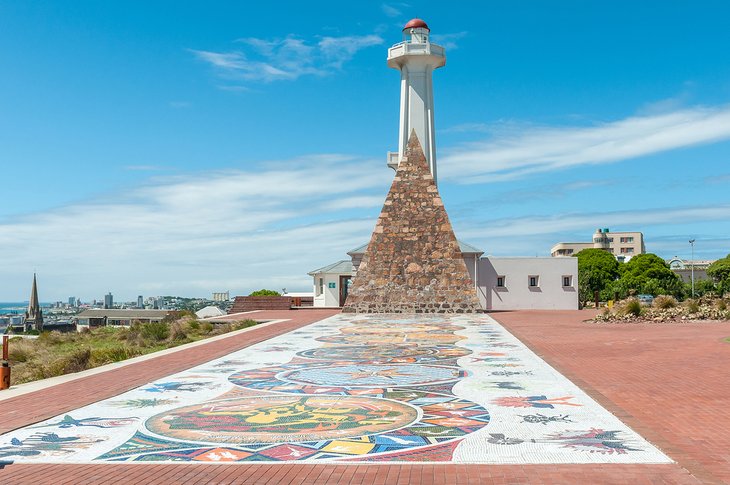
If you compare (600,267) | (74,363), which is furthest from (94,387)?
(600,267)

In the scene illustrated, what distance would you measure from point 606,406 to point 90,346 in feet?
48.5

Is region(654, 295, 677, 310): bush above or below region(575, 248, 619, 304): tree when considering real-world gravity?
below

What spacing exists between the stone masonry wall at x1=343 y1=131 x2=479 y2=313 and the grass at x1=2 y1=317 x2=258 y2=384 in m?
7.26

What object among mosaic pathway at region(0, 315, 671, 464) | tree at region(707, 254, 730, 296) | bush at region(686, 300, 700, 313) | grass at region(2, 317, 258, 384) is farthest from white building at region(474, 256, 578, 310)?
tree at region(707, 254, 730, 296)

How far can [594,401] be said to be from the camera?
319 inches

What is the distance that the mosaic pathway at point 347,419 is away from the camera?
5.86m

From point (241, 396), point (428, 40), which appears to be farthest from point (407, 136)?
point (241, 396)

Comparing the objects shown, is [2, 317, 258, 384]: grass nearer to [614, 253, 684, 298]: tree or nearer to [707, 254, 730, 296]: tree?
[614, 253, 684, 298]: tree

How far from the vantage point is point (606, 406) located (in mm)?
7789

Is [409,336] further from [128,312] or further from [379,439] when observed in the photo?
[128,312]

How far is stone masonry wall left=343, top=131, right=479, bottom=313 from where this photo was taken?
28.7m

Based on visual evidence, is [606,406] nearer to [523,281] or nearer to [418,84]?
[523,281]

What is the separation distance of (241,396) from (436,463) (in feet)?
12.7

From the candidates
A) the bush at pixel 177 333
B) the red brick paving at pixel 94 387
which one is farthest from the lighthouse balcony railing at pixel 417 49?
the red brick paving at pixel 94 387
